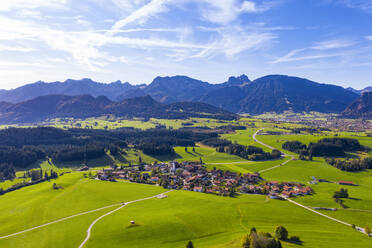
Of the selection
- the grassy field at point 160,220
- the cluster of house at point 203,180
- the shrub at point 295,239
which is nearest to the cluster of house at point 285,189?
the cluster of house at point 203,180

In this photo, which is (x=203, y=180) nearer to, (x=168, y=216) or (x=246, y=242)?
(x=168, y=216)

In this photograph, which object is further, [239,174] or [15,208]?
[239,174]

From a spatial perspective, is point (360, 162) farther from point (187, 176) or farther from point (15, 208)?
point (15, 208)

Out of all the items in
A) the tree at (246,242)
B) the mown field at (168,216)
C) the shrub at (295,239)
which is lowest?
the mown field at (168,216)

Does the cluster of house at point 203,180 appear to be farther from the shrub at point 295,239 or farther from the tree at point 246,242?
the tree at point 246,242

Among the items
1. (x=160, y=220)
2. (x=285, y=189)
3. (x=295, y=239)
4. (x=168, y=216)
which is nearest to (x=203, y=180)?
(x=285, y=189)

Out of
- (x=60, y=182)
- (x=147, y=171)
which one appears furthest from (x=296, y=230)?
(x=60, y=182)
